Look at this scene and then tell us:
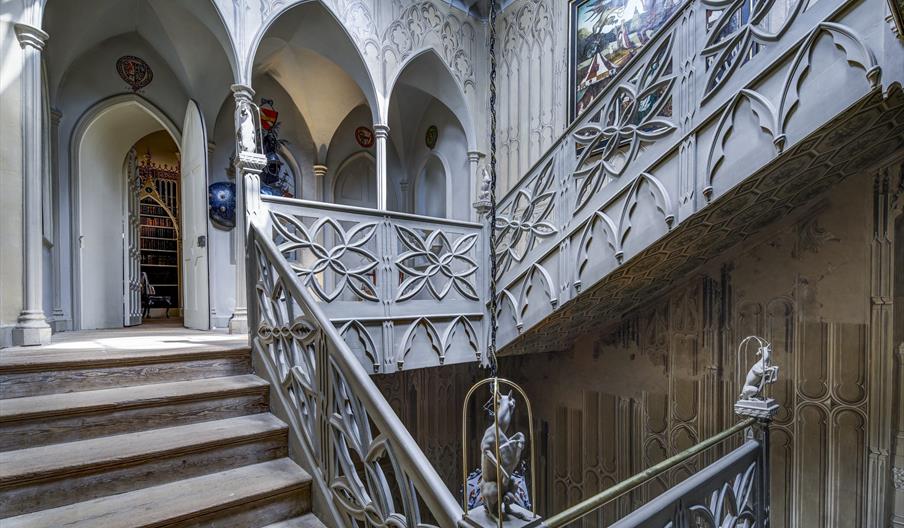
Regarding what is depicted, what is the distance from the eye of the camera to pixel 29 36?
3.31 metres

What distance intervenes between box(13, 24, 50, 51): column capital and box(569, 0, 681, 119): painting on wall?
4812mm

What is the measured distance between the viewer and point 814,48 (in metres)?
2.14

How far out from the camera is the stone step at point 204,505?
5.57ft

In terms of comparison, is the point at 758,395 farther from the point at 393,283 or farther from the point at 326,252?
the point at 326,252

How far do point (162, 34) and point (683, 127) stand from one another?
6086 mm

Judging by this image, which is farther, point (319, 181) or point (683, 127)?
point (319, 181)

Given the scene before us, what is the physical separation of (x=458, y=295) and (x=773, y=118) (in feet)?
8.64

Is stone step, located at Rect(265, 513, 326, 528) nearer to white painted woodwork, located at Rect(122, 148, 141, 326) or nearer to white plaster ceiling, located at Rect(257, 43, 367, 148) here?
white painted woodwork, located at Rect(122, 148, 141, 326)

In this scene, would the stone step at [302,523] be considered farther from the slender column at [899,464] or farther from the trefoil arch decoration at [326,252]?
the slender column at [899,464]

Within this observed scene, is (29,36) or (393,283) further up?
(29,36)

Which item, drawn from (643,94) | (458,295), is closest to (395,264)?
(458,295)

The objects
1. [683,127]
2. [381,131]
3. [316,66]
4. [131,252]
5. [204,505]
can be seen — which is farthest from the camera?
[316,66]

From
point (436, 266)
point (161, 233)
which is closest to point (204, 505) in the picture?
point (436, 266)

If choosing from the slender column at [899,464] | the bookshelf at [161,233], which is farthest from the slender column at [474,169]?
the bookshelf at [161,233]
